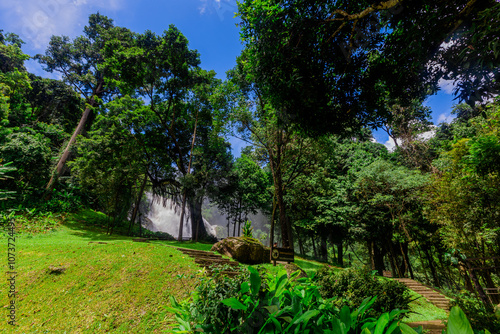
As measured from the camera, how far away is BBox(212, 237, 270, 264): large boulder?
34.6 ft

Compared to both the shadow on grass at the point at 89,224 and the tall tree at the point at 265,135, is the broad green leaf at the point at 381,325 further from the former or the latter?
the shadow on grass at the point at 89,224

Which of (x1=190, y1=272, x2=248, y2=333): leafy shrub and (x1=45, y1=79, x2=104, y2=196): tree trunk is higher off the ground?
(x1=45, y1=79, x2=104, y2=196): tree trunk

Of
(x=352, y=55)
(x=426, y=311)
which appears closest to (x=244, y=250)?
(x=426, y=311)

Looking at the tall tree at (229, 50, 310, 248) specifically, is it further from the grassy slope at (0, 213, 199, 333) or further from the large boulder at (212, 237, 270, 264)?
the grassy slope at (0, 213, 199, 333)

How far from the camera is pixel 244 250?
419 inches

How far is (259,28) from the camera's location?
15.0ft

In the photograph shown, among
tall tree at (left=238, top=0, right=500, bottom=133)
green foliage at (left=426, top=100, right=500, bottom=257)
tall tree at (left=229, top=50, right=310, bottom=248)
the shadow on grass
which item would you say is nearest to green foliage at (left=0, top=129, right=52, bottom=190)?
the shadow on grass

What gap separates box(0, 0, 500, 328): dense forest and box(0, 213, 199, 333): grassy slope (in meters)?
3.27

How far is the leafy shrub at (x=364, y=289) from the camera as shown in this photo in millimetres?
3728

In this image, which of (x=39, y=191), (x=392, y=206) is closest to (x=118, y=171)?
(x=39, y=191)

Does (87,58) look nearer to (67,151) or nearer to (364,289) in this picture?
(67,151)

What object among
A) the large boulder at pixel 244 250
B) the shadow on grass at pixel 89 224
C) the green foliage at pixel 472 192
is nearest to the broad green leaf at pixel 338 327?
the green foliage at pixel 472 192

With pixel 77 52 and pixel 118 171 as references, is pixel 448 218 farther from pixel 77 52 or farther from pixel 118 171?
pixel 77 52

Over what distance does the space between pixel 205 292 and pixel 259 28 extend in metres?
5.05
